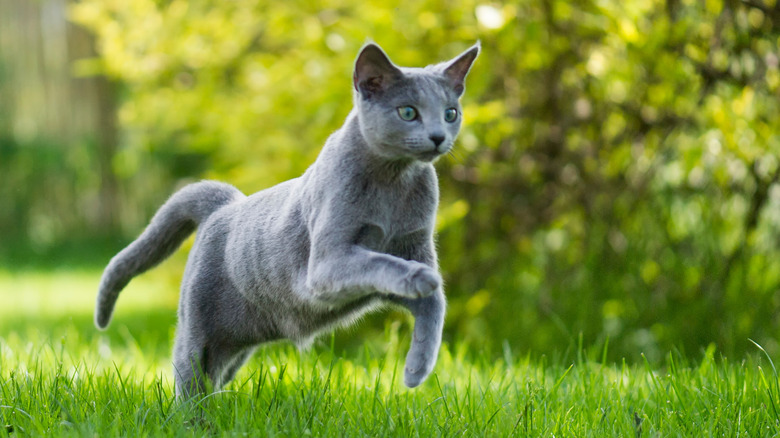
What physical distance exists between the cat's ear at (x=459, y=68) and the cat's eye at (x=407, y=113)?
175mm

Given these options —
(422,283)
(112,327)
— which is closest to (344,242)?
(422,283)

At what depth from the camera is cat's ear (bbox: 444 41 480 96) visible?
2125mm

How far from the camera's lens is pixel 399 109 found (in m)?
2.00

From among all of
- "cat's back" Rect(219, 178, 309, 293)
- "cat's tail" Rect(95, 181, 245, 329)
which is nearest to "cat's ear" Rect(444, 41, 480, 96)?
"cat's back" Rect(219, 178, 309, 293)

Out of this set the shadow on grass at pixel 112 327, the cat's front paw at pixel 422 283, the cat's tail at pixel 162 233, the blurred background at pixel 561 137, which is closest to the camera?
the cat's front paw at pixel 422 283

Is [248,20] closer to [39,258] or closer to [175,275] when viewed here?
[175,275]

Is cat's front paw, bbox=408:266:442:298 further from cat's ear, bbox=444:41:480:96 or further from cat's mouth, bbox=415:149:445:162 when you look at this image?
cat's ear, bbox=444:41:480:96

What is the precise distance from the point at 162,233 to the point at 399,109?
93 centimetres

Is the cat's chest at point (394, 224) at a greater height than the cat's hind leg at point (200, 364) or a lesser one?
greater

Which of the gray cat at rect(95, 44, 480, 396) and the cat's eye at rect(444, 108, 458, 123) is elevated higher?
the cat's eye at rect(444, 108, 458, 123)

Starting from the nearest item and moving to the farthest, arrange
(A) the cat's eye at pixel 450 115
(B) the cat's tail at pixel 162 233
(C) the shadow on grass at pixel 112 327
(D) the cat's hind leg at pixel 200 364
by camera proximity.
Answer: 1. (A) the cat's eye at pixel 450 115
2. (D) the cat's hind leg at pixel 200 364
3. (B) the cat's tail at pixel 162 233
4. (C) the shadow on grass at pixel 112 327

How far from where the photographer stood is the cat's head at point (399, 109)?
1977 mm

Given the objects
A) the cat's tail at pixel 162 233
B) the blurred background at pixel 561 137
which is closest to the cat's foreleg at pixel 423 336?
the cat's tail at pixel 162 233

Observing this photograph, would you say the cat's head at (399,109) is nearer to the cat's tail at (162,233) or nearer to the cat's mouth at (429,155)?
the cat's mouth at (429,155)
